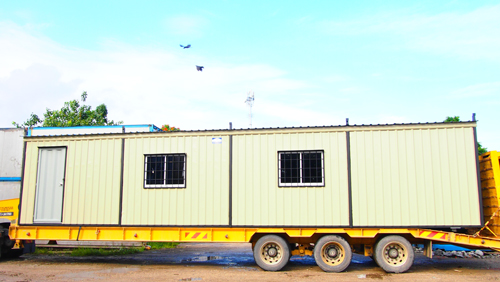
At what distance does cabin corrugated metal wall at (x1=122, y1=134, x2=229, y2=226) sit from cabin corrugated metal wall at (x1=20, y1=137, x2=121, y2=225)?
39cm

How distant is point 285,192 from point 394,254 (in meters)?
3.02

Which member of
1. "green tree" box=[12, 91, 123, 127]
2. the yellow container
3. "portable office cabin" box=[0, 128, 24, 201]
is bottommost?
the yellow container

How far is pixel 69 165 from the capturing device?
35.3ft

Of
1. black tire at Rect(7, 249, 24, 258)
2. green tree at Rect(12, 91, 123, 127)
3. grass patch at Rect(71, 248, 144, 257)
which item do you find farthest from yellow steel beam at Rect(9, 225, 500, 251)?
green tree at Rect(12, 91, 123, 127)

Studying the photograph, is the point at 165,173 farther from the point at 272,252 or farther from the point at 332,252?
the point at 332,252

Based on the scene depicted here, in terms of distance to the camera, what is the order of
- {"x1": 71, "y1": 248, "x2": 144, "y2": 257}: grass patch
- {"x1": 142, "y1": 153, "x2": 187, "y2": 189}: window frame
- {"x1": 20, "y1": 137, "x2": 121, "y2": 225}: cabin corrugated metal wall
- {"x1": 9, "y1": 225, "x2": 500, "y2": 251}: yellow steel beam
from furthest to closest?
{"x1": 71, "y1": 248, "x2": 144, "y2": 257}: grass patch
{"x1": 20, "y1": 137, "x2": 121, "y2": 225}: cabin corrugated metal wall
{"x1": 142, "y1": 153, "x2": 187, "y2": 189}: window frame
{"x1": 9, "y1": 225, "x2": 500, "y2": 251}: yellow steel beam

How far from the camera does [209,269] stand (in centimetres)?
990

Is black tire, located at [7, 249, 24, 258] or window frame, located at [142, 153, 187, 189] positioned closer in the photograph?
window frame, located at [142, 153, 187, 189]

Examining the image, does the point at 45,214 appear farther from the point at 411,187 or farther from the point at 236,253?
the point at 411,187

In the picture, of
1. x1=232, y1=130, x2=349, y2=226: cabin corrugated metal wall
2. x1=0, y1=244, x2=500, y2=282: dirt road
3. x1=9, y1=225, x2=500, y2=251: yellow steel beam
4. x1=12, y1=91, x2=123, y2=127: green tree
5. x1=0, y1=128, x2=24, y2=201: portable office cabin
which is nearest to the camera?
x1=0, y1=244, x2=500, y2=282: dirt road

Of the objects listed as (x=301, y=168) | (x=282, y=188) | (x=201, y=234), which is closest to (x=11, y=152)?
(x=201, y=234)

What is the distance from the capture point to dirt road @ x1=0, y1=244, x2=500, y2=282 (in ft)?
28.7

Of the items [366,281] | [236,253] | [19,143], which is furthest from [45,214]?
[366,281]

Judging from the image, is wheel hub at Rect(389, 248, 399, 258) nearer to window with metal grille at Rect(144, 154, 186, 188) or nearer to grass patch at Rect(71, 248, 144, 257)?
window with metal grille at Rect(144, 154, 186, 188)
